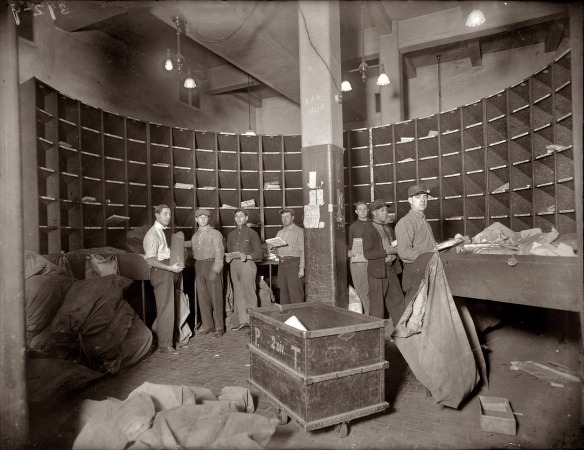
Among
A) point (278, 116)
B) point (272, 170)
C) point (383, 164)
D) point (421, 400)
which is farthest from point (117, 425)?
point (278, 116)

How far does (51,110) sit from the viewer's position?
524 centimetres

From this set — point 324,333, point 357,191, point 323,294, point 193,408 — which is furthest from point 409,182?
point 193,408

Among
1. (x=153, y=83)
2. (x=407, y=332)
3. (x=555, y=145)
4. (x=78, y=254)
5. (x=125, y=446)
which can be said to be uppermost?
(x=153, y=83)

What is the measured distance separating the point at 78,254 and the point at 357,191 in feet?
16.7

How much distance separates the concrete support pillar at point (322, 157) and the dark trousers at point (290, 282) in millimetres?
302

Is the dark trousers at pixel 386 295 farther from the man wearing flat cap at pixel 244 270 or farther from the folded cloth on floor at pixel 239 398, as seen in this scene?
the folded cloth on floor at pixel 239 398

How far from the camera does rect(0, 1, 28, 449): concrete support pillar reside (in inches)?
86.7

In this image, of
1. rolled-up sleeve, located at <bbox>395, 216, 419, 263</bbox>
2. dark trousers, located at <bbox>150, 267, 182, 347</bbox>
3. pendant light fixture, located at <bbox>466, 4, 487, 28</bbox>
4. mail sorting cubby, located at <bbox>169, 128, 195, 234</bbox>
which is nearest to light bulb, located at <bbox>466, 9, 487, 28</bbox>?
pendant light fixture, located at <bbox>466, 4, 487, 28</bbox>

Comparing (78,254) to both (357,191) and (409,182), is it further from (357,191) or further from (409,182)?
(409,182)

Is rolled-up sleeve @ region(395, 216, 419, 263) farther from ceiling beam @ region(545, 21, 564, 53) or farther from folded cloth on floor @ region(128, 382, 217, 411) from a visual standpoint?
ceiling beam @ region(545, 21, 564, 53)

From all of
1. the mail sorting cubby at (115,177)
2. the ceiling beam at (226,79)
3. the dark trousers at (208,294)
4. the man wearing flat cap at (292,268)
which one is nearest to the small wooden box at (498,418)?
the man wearing flat cap at (292,268)

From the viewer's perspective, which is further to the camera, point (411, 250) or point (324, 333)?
point (411, 250)

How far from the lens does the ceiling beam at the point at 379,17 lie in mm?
7602

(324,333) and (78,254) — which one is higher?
(78,254)
